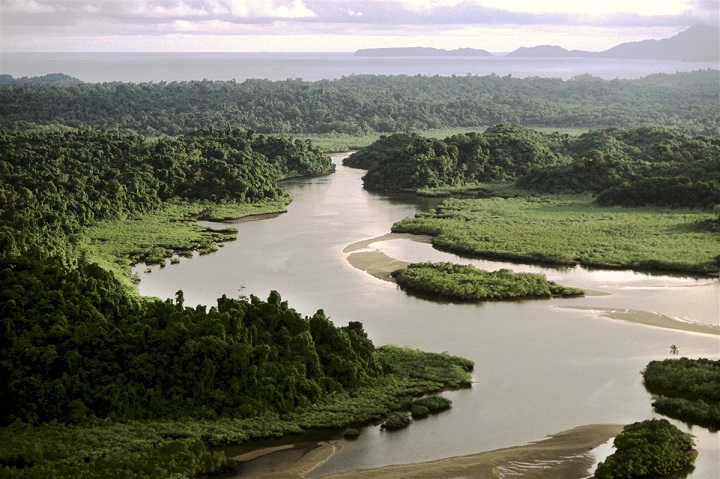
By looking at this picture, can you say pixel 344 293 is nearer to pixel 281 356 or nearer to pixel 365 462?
pixel 281 356

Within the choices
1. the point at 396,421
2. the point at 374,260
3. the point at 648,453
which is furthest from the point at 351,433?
the point at 374,260

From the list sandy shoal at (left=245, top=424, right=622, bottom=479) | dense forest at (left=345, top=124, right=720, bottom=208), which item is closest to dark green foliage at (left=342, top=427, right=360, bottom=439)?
sandy shoal at (left=245, top=424, right=622, bottom=479)

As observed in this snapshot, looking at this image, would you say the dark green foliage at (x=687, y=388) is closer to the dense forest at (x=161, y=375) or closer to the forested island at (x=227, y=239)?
the forested island at (x=227, y=239)

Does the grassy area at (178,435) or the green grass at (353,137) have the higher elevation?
the green grass at (353,137)

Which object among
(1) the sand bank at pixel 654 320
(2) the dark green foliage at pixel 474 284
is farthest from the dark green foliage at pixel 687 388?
(2) the dark green foliage at pixel 474 284

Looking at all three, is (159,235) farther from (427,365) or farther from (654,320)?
(654,320)
